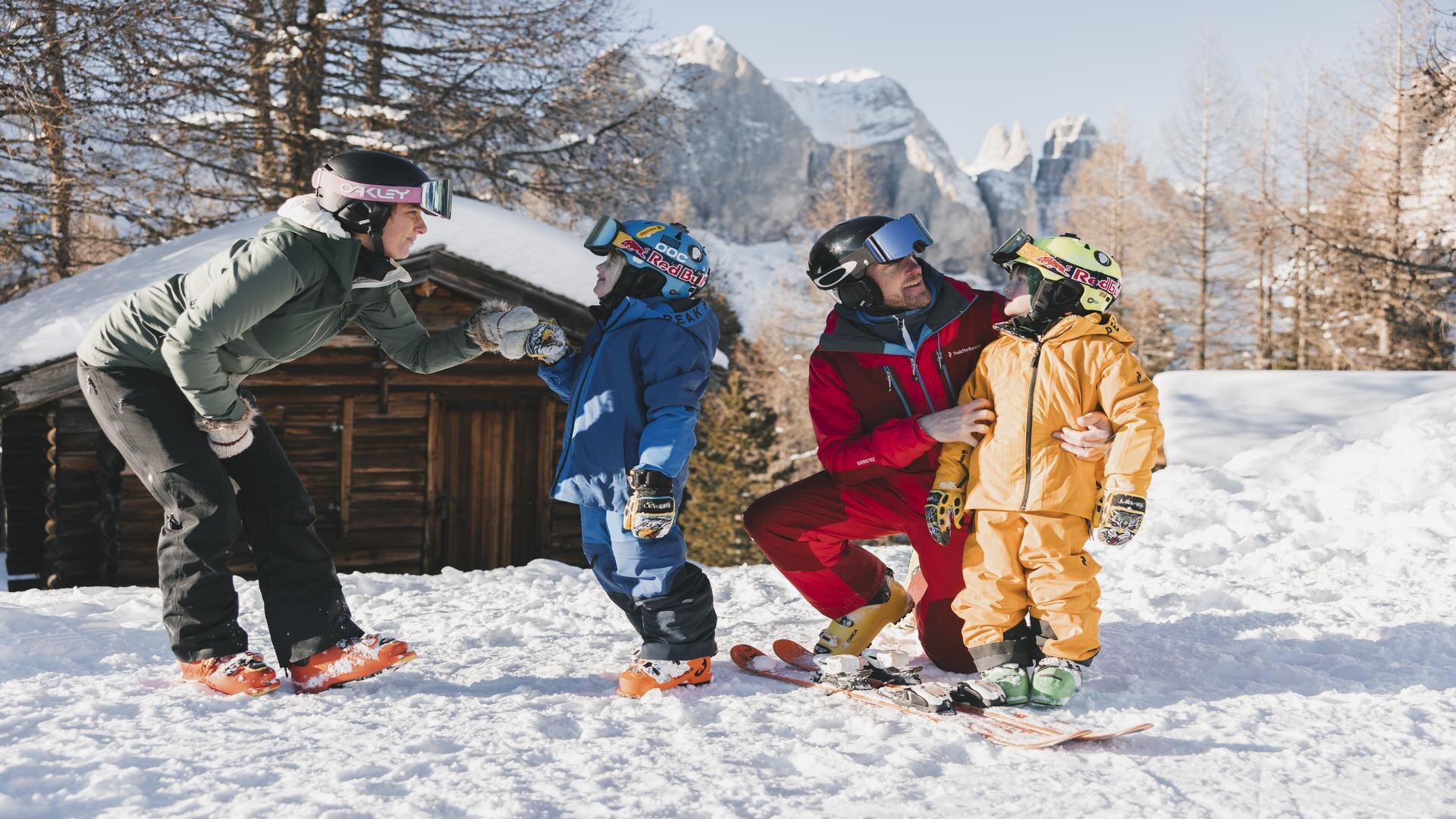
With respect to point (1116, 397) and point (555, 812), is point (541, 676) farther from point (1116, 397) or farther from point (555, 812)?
point (1116, 397)

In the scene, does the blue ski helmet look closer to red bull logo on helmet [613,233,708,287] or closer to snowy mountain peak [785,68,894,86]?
red bull logo on helmet [613,233,708,287]

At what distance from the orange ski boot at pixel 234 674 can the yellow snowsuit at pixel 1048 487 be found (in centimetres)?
223

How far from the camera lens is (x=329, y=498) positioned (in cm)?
932

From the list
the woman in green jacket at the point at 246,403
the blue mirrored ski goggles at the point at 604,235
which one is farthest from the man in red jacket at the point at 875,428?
the woman in green jacket at the point at 246,403

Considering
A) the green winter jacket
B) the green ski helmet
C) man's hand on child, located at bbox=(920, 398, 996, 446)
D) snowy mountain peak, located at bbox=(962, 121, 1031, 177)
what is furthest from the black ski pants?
snowy mountain peak, located at bbox=(962, 121, 1031, 177)

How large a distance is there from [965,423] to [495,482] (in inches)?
298

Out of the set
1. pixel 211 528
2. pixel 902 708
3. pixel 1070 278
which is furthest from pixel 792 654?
pixel 211 528

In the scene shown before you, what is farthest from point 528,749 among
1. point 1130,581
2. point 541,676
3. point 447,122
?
point 447,122

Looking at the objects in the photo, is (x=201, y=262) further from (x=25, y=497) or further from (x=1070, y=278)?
(x=1070, y=278)

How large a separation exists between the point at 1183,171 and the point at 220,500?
3254cm

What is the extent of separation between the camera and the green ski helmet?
3.00 m

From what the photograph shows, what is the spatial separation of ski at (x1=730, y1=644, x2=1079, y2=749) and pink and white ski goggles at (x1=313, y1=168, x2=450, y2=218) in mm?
Answer: 1843

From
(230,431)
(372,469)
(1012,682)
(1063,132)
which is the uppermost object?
(1063,132)

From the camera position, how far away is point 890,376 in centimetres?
346
